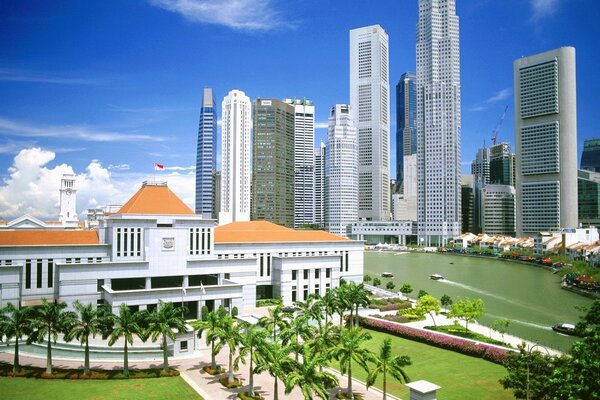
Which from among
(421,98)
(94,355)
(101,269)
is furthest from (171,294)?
(421,98)

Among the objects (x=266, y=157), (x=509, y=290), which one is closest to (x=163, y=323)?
(x=509, y=290)

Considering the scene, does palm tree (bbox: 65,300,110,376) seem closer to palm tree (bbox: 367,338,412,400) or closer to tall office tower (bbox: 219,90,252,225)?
palm tree (bbox: 367,338,412,400)

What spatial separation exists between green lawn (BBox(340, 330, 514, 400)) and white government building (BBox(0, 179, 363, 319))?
21.2m

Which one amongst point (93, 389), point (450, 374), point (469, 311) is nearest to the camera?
point (93, 389)

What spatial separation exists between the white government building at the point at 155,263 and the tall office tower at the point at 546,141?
133m

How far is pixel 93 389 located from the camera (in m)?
28.2

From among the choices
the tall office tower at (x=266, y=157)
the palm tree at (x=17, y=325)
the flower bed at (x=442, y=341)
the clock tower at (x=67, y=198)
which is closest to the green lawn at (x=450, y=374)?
the flower bed at (x=442, y=341)

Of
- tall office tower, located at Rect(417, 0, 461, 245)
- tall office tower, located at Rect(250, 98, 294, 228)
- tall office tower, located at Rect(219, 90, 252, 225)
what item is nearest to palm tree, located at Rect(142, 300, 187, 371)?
tall office tower, located at Rect(219, 90, 252, 225)

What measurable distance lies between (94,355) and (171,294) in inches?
484

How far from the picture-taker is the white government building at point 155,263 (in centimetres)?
4647

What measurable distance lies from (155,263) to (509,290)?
57.9 m

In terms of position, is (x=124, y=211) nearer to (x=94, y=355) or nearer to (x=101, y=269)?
(x=101, y=269)

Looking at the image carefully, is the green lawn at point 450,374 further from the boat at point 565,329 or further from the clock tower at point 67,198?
the clock tower at point 67,198

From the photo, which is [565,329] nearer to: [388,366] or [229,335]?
[388,366]
